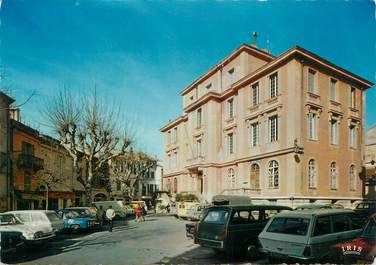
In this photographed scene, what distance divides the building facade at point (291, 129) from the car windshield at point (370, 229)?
44.8 ft

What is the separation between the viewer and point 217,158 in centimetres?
3450

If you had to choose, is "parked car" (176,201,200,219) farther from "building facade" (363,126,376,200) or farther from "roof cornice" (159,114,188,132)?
"roof cornice" (159,114,188,132)

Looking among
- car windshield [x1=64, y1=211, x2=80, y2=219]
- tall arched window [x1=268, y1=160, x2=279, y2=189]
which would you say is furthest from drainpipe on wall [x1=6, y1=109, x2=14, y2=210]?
tall arched window [x1=268, y1=160, x2=279, y2=189]

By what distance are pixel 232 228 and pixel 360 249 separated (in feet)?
12.1

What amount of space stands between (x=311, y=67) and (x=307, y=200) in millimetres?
9668

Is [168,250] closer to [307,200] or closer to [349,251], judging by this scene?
[349,251]

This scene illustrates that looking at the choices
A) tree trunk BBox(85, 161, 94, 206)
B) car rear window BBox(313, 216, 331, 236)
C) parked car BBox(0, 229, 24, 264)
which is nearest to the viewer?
car rear window BBox(313, 216, 331, 236)

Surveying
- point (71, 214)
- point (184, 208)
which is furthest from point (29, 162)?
point (184, 208)

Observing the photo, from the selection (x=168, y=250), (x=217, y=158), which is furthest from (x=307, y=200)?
(x=168, y=250)

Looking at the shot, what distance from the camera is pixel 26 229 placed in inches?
483

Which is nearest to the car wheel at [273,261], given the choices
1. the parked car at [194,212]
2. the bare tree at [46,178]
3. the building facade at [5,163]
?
the building facade at [5,163]

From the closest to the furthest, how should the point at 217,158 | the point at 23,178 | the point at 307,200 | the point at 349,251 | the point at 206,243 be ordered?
1. the point at 349,251
2. the point at 206,243
3. the point at 23,178
4. the point at 307,200
5. the point at 217,158

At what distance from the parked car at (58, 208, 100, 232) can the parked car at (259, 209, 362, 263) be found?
12467 mm

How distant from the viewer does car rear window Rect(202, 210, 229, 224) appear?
10.7 metres
